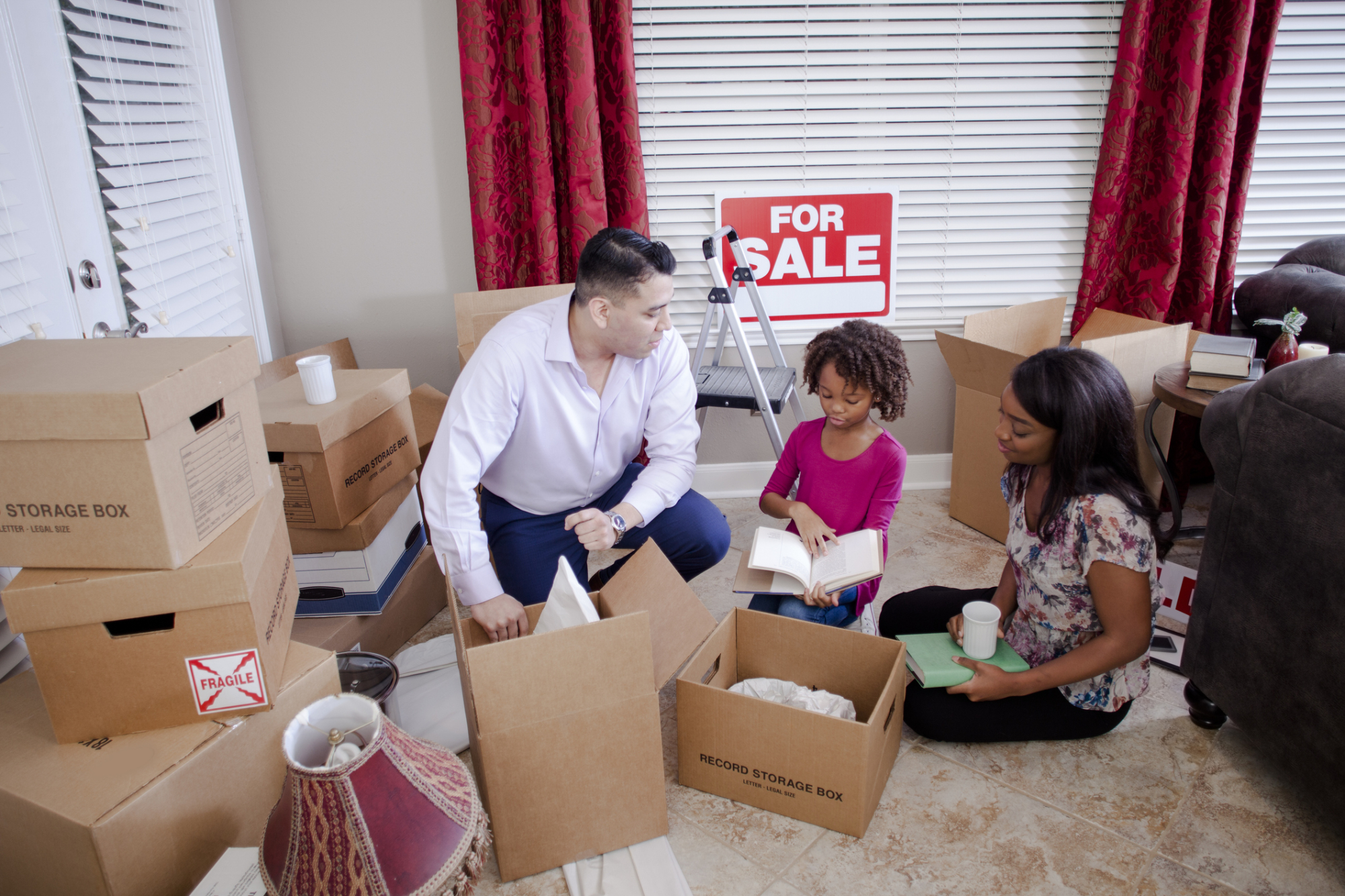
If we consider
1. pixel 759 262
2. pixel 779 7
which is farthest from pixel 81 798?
pixel 779 7

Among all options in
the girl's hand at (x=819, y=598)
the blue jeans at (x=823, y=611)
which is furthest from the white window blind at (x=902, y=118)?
the girl's hand at (x=819, y=598)

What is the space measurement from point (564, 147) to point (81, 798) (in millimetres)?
1994

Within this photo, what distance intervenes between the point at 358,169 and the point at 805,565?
1814 mm

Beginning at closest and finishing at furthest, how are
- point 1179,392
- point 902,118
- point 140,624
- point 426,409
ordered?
point 140,624 < point 1179,392 < point 426,409 < point 902,118

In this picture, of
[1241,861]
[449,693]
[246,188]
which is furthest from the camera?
[246,188]

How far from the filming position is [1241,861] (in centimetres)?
139

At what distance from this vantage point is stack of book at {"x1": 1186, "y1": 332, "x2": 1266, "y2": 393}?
2109 millimetres

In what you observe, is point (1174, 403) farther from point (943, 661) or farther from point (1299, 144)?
point (1299, 144)

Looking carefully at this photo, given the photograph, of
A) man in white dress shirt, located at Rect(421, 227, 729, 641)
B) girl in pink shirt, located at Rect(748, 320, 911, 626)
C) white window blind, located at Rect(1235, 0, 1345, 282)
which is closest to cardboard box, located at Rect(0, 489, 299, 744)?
man in white dress shirt, located at Rect(421, 227, 729, 641)

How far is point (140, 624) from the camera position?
1264mm

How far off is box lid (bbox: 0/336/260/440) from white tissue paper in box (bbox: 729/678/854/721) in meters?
0.98

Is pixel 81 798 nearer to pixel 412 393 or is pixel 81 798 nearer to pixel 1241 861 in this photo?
pixel 412 393

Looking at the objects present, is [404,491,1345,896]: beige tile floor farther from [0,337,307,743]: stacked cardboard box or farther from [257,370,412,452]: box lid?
[257,370,412,452]: box lid

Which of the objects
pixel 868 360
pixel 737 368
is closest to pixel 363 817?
pixel 868 360
